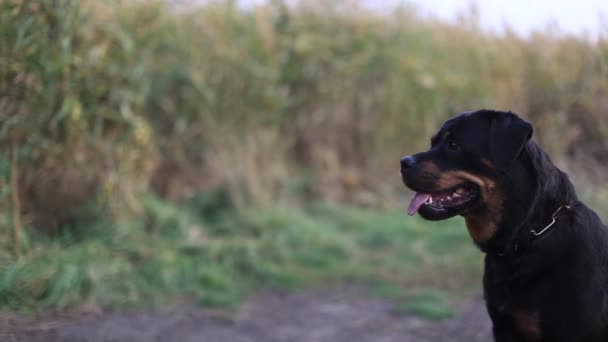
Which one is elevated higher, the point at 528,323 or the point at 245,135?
the point at 245,135

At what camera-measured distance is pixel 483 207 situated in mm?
2936

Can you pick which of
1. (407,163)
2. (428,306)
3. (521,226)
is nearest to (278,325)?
(428,306)

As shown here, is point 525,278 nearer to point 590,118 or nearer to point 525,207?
point 525,207

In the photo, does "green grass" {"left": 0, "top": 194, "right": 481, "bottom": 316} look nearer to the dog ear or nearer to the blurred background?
the blurred background

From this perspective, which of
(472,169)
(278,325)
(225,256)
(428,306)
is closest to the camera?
(472,169)

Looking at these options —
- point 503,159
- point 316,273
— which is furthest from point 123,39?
point 503,159

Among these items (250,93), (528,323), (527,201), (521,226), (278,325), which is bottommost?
(278,325)

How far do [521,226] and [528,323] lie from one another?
39cm

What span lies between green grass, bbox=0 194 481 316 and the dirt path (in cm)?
19

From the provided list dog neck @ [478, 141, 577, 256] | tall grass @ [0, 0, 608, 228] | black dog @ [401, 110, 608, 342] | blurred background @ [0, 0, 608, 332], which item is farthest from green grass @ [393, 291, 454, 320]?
tall grass @ [0, 0, 608, 228]

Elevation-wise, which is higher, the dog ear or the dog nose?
the dog ear

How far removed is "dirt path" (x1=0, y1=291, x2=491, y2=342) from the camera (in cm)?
389

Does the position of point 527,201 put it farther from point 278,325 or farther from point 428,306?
point 278,325

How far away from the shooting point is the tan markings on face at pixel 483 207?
2904 mm
